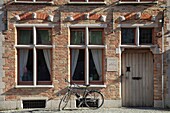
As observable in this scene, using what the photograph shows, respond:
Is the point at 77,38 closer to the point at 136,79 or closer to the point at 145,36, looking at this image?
the point at 145,36

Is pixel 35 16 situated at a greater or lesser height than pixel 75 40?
greater

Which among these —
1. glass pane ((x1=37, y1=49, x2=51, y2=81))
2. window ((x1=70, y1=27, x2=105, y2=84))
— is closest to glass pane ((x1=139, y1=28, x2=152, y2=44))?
window ((x1=70, y1=27, x2=105, y2=84))

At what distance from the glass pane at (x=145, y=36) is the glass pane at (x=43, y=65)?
12.2ft

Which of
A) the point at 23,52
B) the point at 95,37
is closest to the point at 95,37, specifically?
the point at 95,37

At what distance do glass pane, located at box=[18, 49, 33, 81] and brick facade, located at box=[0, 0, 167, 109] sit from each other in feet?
0.93

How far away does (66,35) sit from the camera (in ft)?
36.6

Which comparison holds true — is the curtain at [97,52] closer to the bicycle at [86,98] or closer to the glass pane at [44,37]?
the bicycle at [86,98]

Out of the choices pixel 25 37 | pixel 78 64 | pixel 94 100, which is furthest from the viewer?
pixel 78 64

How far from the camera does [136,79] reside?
11406 millimetres

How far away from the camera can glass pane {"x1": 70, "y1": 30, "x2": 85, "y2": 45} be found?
11.3m

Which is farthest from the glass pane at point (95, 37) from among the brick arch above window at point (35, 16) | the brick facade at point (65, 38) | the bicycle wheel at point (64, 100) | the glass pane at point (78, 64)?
the bicycle wheel at point (64, 100)

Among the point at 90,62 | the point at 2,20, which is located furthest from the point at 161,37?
the point at 2,20

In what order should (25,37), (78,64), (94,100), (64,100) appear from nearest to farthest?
(64,100) < (94,100) < (25,37) < (78,64)

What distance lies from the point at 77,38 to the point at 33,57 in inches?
74.7
